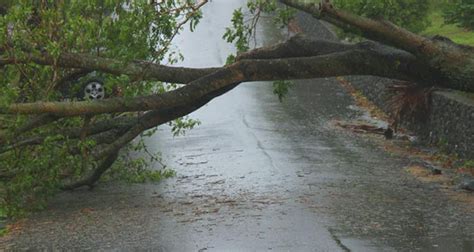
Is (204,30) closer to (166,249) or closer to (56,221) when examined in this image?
(56,221)

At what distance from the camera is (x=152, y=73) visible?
12.4 metres

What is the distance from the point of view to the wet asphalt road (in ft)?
34.4

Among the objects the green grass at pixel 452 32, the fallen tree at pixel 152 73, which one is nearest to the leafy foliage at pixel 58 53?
the fallen tree at pixel 152 73

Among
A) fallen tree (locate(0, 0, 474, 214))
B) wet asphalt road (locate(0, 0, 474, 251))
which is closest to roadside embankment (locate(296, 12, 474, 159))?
wet asphalt road (locate(0, 0, 474, 251))

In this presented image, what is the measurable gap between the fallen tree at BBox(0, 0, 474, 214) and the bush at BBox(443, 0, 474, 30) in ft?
23.4

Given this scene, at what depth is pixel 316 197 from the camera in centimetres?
1295

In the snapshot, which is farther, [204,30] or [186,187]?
[204,30]

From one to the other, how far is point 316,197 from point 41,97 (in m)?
4.05

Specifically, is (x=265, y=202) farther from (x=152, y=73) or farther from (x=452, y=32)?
(x=452, y=32)

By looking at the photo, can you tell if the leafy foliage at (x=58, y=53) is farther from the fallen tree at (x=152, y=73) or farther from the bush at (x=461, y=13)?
the bush at (x=461, y=13)

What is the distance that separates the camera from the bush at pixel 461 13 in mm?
19094

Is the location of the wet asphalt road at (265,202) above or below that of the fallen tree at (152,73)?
below

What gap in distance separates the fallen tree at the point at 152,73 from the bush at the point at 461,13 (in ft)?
23.4

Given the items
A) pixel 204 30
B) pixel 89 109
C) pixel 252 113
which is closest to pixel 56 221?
pixel 89 109
